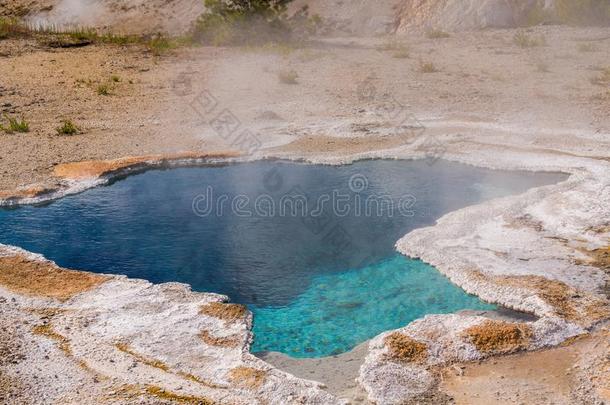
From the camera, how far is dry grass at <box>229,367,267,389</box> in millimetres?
5148

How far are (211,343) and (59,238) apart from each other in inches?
132

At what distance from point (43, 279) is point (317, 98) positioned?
8.31 metres

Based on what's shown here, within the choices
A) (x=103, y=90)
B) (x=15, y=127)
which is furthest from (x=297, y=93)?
(x=15, y=127)

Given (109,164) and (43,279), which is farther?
(109,164)

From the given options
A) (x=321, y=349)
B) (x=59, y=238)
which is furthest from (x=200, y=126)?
(x=321, y=349)

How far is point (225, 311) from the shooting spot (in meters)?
6.36

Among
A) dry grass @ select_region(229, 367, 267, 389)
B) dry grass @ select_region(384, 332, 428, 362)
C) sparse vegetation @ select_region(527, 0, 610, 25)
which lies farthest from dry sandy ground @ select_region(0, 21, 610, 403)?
dry grass @ select_region(229, 367, 267, 389)

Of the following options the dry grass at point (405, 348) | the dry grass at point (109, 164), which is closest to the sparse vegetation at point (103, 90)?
the dry grass at point (109, 164)

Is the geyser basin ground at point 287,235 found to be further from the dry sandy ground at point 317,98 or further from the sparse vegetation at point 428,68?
the sparse vegetation at point 428,68

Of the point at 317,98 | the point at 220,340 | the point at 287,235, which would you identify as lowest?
the point at 220,340

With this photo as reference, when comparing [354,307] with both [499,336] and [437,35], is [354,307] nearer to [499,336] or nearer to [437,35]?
[499,336]

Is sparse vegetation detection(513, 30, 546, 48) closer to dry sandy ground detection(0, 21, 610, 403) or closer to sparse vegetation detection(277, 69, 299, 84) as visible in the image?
dry sandy ground detection(0, 21, 610, 403)

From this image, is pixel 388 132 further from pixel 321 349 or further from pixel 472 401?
pixel 472 401

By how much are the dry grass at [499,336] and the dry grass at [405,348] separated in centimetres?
44
